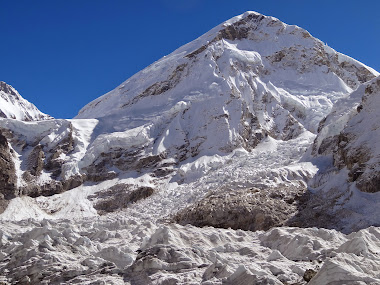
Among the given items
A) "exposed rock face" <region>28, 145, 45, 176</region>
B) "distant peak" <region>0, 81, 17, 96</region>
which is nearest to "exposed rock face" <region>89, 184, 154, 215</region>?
"exposed rock face" <region>28, 145, 45, 176</region>

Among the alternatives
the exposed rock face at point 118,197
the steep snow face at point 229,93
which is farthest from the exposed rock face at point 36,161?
the exposed rock face at point 118,197

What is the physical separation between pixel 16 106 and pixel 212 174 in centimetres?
8930

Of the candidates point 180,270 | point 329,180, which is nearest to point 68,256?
point 180,270

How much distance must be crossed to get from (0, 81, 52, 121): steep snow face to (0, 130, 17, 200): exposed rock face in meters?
52.7

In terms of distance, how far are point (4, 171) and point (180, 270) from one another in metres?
57.1

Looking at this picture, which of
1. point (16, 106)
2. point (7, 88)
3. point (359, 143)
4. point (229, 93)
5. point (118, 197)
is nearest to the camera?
point (359, 143)

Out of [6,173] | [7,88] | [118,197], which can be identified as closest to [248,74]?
[118,197]

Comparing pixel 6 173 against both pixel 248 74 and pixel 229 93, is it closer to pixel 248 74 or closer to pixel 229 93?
pixel 229 93

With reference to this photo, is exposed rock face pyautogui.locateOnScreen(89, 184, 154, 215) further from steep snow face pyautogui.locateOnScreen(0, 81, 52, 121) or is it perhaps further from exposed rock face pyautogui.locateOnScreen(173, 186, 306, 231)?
steep snow face pyautogui.locateOnScreen(0, 81, 52, 121)

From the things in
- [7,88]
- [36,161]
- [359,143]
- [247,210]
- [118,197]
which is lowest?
[247,210]

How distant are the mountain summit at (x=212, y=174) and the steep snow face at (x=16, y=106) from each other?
3002mm

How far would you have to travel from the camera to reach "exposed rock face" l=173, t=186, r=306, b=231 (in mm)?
45875

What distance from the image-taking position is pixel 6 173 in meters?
72.3

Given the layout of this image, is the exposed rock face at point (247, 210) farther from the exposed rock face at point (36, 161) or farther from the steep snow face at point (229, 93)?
the exposed rock face at point (36, 161)
